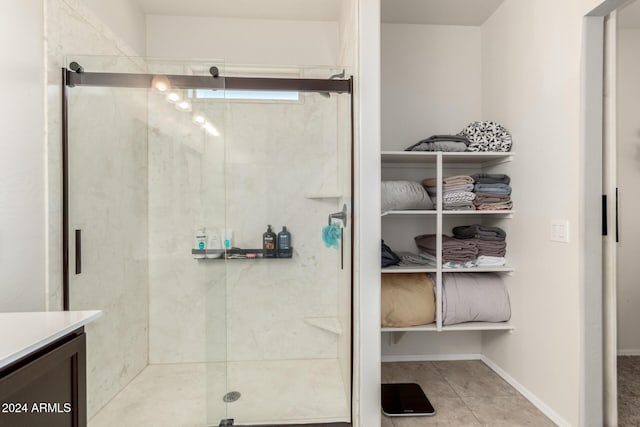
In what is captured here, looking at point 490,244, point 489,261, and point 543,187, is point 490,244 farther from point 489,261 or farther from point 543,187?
point 543,187

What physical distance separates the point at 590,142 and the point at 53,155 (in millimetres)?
2680

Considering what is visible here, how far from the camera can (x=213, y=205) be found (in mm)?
1808

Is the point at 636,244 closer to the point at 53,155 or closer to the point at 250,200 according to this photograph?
the point at 250,200

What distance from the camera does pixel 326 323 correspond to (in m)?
2.24

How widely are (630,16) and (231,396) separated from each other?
3408 millimetres

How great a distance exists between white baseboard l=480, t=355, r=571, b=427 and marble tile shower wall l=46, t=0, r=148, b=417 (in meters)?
2.38

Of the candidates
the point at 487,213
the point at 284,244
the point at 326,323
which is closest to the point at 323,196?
the point at 284,244

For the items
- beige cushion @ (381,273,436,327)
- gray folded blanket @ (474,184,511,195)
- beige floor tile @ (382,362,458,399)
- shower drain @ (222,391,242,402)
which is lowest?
beige floor tile @ (382,362,458,399)

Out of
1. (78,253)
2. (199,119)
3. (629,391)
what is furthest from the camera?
(629,391)

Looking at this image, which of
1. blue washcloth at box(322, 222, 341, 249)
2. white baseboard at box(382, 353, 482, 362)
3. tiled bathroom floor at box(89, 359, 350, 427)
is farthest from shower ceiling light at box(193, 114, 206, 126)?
white baseboard at box(382, 353, 482, 362)

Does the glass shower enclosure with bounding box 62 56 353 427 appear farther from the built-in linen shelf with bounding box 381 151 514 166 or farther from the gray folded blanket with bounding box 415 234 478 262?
the gray folded blanket with bounding box 415 234 478 262

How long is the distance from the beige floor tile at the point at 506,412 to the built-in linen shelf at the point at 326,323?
2.97 ft

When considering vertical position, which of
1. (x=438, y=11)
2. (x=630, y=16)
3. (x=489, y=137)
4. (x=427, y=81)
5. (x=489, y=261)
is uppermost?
(x=438, y=11)

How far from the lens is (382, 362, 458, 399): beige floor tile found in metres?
2.11
